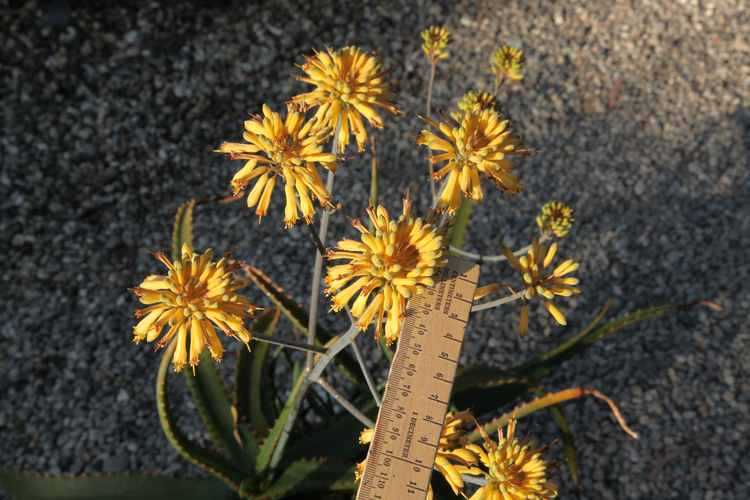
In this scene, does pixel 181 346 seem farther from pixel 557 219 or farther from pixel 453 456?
pixel 557 219

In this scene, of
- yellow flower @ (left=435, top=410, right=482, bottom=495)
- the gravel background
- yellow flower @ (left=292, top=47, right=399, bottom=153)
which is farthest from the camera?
the gravel background

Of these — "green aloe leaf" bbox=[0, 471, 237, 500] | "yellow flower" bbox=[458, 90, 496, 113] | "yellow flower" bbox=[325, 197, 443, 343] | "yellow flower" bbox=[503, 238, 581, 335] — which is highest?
"yellow flower" bbox=[458, 90, 496, 113]

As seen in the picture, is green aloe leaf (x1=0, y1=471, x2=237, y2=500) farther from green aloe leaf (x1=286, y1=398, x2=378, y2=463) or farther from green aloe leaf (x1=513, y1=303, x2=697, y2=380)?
green aloe leaf (x1=513, y1=303, x2=697, y2=380)

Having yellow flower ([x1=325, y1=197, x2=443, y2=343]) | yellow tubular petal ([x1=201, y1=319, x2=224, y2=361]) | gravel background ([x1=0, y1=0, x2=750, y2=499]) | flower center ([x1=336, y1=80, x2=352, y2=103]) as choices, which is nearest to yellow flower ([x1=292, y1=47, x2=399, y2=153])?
flower center ([x1=336, y1=80, x2=352, y2=103])

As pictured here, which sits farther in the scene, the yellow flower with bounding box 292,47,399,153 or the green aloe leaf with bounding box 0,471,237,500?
the green aloe leaf with bounding box 0,471,237,500

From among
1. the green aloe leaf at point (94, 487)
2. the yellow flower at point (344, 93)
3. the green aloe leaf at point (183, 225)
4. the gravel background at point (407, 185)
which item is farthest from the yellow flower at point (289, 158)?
the gravel background at point (407, 185)

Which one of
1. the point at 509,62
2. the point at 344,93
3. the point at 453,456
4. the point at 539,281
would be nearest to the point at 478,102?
the point at 509,62
